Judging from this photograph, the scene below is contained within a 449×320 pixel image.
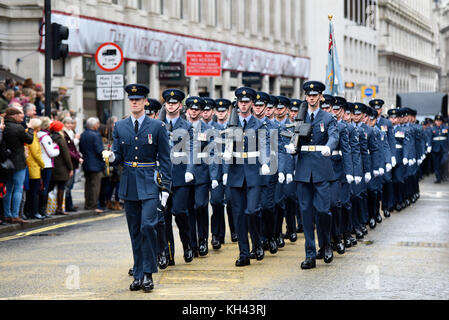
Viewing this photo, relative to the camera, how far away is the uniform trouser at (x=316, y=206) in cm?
1227

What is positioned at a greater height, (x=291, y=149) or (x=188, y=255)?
(x=291, y=149)

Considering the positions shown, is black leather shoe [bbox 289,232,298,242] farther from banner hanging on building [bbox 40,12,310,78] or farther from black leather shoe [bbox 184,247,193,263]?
banner hanging on building [bbox 40,12,310,78]

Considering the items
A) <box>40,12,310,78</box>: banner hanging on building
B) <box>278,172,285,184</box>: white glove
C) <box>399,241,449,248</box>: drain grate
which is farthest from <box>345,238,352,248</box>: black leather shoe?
<box>40,12,310,78</box>: banner hanging on building

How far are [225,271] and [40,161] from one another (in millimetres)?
6729

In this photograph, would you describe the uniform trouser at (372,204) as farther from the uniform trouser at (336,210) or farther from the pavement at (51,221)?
the pavement at (51,221)

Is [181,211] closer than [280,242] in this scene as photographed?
Yes

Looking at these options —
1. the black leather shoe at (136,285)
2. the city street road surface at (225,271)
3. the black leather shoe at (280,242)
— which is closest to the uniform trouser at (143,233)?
the black leather shoe at (136,285)

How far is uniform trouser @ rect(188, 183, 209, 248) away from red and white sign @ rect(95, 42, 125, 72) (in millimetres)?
7674

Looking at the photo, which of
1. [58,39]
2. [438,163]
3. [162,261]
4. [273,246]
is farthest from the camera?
[438,163]

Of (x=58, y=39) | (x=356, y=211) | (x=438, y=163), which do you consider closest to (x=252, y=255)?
(x=356, y=211)

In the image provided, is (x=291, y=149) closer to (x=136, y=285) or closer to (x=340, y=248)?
(x=340, y=248)

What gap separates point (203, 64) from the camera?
2783 centimetres

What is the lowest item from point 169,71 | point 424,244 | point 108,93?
point 424,244
